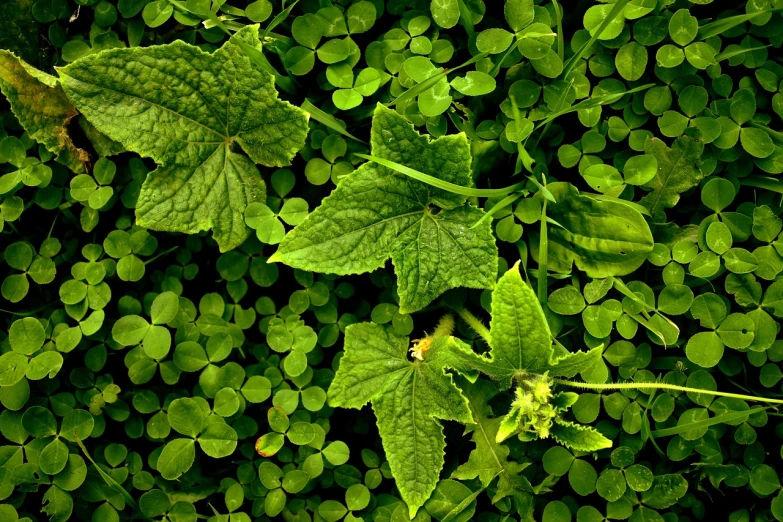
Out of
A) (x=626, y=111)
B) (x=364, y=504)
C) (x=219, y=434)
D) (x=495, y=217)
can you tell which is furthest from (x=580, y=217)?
(x=219, y=434)

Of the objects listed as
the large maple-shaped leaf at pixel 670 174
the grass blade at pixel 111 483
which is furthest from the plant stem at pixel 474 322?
the grass blade at pixel 111 483

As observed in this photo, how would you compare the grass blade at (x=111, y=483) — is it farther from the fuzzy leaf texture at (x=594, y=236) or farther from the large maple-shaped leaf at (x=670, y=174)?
the large maple-shaped leaf at (x=670, y=174)

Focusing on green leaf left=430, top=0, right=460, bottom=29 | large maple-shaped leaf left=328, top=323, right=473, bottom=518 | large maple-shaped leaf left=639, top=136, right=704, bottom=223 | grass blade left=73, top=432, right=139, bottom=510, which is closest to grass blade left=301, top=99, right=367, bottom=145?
green leaf left=430, top=0, right=460, bottom=29

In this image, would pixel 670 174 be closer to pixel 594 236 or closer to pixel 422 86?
pixel 594 236

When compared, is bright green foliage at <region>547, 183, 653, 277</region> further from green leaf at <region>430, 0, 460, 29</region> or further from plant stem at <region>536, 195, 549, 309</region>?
green leaf at <region>430, 0, 460, 29</region>

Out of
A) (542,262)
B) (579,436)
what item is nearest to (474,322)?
(542,262)

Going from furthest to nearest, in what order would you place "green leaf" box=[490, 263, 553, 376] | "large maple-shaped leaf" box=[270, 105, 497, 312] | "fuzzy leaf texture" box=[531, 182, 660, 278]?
"fuzzy leaf texture" box=[531, 182, 660, 278] < "large maple-shaped leaf" box=[270, 105, 497, 312] < "green leaf" box=[490, 263, 553, 376]

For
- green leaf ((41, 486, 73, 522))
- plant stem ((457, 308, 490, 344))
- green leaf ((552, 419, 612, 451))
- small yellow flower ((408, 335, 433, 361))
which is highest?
plant stem ((457, 308, 490, 344))

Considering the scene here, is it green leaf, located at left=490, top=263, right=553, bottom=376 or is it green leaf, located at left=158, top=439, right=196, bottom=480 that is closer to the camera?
green leaf, located at left=490, top=263, right=553, bottom=376

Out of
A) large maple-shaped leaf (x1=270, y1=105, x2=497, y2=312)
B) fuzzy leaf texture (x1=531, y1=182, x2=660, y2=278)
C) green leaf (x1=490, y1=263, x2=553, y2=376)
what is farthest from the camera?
fuzzy leaf texture (x1=531, y1=182, x2=660, y2=278)
